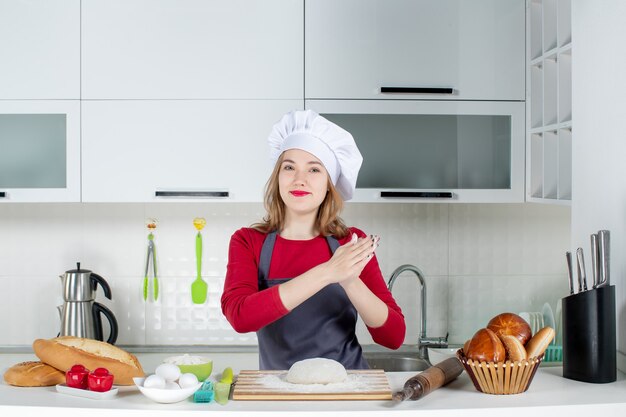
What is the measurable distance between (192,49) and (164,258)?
788 mm

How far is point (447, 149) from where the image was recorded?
2.52m

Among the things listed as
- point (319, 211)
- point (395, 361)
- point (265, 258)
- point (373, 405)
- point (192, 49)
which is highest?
point (192, 49)

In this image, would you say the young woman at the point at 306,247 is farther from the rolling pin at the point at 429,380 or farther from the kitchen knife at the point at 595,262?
the kitchen knife at the point at 595,262

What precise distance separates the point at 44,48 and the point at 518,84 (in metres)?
1.50

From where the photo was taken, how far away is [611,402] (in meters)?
1.37

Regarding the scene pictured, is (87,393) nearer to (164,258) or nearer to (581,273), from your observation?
(581,273)

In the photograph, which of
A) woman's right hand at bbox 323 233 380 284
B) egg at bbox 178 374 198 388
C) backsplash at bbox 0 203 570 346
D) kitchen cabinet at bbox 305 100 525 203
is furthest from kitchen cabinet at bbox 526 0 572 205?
egg at bbox 178 374 198 388

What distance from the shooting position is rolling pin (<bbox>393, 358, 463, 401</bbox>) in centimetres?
134

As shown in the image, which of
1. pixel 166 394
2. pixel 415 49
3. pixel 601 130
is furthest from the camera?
pixel 415 49

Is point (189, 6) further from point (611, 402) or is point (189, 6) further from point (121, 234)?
point (611, 402)

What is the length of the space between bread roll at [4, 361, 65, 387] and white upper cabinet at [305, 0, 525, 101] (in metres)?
1.29

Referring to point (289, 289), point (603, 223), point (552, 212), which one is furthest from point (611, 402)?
point (552, 212)

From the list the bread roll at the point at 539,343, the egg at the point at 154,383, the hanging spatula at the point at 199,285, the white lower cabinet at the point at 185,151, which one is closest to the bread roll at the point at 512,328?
the bread roll at the point at 539,343

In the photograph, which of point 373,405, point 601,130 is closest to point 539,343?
point 373,405
